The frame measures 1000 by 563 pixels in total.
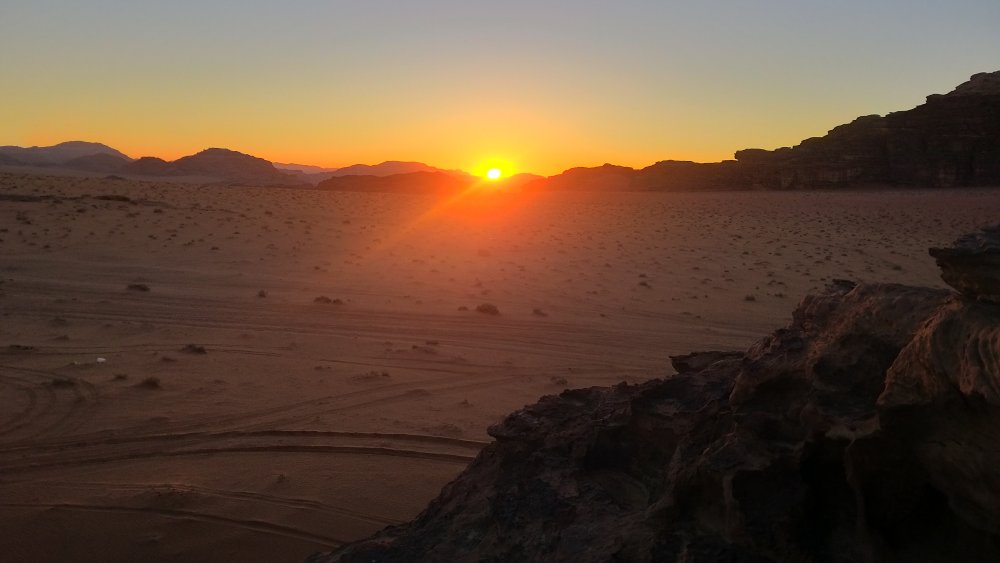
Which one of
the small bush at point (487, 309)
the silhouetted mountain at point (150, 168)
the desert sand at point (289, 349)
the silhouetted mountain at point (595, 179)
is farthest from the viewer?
the silhouetted mountain at point (150, 168)

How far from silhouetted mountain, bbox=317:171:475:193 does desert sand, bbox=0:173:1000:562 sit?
2742 cm

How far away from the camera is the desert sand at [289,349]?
3938 mm

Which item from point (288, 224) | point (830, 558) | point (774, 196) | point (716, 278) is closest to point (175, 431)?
point (830, 558)

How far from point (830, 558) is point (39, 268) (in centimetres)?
1123

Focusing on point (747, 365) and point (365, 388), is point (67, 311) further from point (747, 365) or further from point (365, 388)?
point (747, 365)

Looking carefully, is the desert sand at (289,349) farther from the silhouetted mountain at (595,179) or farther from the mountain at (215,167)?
the mountain at (215,167)

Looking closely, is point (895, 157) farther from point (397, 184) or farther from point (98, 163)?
point (98, 163)

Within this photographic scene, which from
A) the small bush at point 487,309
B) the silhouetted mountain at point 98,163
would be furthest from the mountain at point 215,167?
the small bush at point 487,309

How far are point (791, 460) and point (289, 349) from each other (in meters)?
5.62

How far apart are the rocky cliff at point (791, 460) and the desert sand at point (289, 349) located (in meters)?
1.30

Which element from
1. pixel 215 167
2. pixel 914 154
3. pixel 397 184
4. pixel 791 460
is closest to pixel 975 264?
pixel 791 460

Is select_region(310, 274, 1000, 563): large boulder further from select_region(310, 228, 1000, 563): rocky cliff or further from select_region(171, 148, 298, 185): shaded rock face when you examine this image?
select_region(171, 148, 298, 185): shaded rock face

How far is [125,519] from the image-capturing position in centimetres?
374

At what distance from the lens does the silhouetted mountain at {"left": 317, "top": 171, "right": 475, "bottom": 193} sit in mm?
45094
